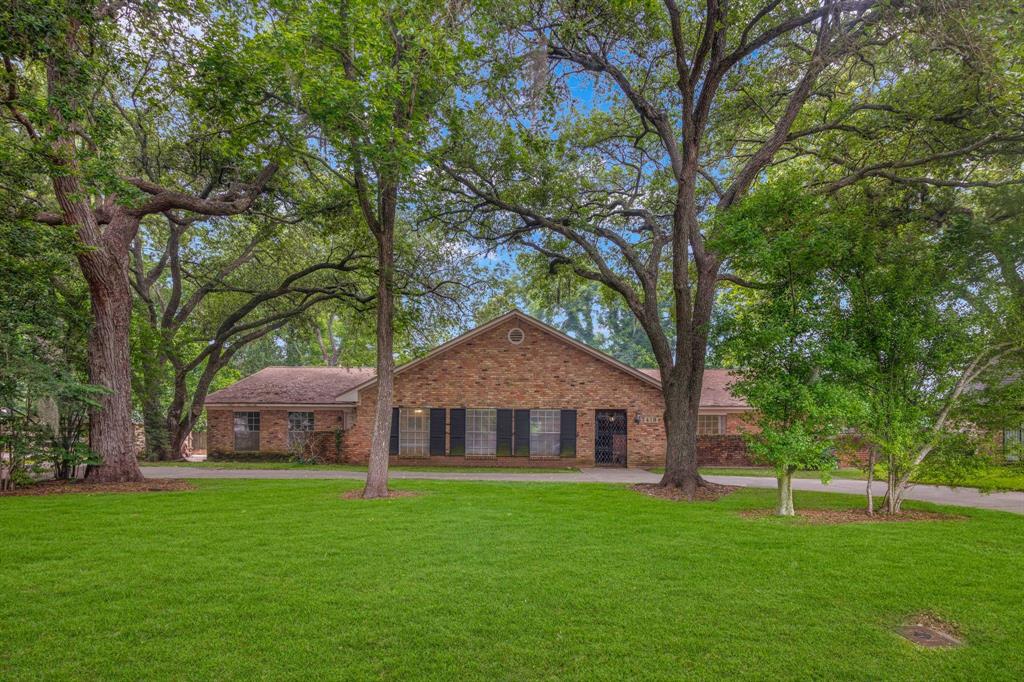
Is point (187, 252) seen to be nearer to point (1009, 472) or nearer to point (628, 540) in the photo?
point (628, 540)

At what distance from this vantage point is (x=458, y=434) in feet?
61.0

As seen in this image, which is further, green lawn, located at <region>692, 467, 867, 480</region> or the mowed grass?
green lawn, located at <region>692, 467, 867, 480</region>

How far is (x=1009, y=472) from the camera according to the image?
9.30m

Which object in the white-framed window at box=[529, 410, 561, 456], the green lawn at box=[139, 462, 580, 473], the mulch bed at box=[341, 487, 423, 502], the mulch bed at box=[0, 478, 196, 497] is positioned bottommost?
the green lawn at box=[139, 462, 580, 473]

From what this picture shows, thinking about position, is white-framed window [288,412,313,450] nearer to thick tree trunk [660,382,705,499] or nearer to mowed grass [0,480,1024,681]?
mowed grass [0,480,1024,681]

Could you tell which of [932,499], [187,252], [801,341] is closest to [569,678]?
[801,341]

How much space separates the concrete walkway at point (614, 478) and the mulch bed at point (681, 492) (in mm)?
1720

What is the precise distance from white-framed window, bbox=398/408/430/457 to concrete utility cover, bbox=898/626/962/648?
1587 centimetres

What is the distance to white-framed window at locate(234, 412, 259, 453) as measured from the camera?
67.3ft

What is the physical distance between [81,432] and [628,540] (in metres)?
12.4

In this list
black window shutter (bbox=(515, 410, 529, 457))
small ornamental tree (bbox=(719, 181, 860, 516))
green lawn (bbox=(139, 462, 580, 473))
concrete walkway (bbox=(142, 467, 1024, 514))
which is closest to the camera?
small ornamental tree (bbox=(719, 181, 860, 516))

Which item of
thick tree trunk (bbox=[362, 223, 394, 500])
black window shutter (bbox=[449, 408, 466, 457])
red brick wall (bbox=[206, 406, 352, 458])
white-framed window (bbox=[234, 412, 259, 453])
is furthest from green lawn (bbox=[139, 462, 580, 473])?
thick tree trunk (bbox=[362, 223, 394, 500])

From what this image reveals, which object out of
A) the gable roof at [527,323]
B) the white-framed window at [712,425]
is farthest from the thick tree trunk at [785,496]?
the white-framed window at [712,425]

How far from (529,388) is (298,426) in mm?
9630
